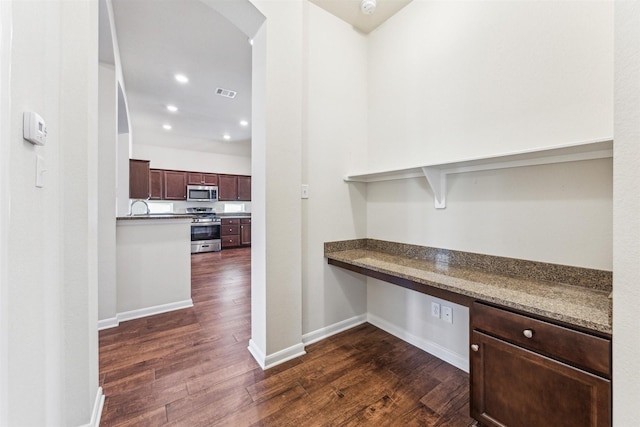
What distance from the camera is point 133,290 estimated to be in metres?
2.65

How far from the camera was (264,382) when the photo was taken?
66.2 inches

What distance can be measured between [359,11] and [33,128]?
2.44 meters

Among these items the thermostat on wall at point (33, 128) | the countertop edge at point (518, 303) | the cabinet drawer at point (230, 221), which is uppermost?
the thermostat on wall at point (33, 128)

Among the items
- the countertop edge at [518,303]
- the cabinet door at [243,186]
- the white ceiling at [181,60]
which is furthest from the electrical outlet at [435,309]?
the cabinet door at [243,186]

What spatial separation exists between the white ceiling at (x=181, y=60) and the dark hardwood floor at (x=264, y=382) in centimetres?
296

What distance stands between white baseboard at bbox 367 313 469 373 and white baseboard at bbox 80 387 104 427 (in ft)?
6.76

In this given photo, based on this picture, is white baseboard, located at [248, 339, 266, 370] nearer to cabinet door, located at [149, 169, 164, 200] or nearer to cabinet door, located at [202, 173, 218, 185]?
cabinet door, located at [149, 169, 164, 200]

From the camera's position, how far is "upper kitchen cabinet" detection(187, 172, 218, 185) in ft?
22.3

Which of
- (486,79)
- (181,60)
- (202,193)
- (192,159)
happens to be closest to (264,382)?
(486,79)

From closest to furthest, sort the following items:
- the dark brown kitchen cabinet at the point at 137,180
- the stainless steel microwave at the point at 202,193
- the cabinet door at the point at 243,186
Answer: the dark brown kitchen cabinet at the point at 137,180, the stainless steel microwave at the point at 202,193, the cabinet door at the point at 243,186

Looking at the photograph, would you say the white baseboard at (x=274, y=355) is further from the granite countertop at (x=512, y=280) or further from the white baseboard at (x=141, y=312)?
the white baseboard at (x=141, y=312)

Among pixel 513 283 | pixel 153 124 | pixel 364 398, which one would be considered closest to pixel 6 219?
pixel 364 398

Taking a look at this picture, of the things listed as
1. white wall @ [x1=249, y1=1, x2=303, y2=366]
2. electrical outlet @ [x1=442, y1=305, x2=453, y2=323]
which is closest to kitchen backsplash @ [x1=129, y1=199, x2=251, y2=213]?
white wall @ [x1=249, y1=1, x2=303, y2=366]

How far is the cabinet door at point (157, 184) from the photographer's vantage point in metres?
6.32
